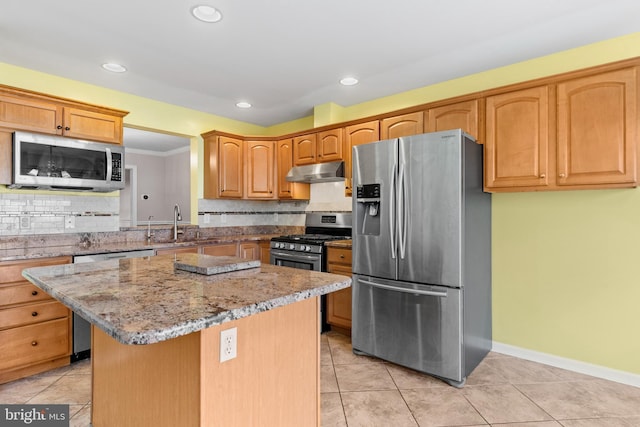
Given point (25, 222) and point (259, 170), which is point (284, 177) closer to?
point (259, 170)

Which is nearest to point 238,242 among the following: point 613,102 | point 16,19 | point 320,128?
point 320,128

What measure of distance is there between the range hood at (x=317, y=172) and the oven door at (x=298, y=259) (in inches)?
35.2

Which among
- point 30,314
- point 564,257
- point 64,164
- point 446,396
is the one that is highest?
point 64,164

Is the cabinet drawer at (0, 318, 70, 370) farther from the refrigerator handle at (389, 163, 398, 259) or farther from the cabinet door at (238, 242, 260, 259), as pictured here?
the refrigerator handle at (389, 163, 398, 259)

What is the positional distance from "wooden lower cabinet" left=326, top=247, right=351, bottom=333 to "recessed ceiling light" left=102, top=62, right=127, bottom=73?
8.07 feet

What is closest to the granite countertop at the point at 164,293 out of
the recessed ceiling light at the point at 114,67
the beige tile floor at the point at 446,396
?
the beige tile floor at the point at 446,396

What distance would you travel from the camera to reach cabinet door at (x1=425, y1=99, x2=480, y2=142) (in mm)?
2830

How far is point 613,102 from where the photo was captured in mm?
2287

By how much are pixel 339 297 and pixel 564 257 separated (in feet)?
6.24

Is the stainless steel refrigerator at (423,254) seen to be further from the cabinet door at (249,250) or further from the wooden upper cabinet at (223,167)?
the wooden upper cabinet at (223,167)

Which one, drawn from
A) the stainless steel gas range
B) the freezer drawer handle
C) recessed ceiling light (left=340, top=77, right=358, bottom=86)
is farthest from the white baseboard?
recessed ceiling light (left=340, top=77, right=358, bottom=86)

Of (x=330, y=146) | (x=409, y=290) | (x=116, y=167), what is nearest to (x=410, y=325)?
(x=409, y=290)

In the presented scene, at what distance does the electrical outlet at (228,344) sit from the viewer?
3.96 ft

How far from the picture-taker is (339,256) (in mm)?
3396
